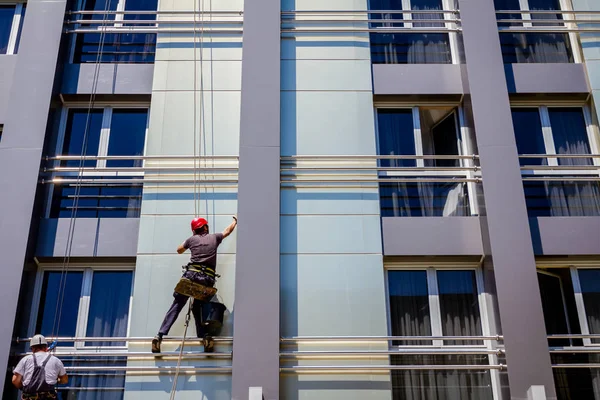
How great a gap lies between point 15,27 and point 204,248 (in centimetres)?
680

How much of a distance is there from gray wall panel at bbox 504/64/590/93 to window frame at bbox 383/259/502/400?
3.86 meters

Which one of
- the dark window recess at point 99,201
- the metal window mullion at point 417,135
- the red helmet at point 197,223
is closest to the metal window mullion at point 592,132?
the metal window mullion at point 417,135

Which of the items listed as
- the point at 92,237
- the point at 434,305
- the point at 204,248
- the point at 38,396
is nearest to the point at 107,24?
the point at 92,237

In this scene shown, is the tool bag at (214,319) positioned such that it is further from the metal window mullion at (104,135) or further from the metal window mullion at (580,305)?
the metal window mullion at (580,305)

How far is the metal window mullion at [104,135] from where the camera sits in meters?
12.8

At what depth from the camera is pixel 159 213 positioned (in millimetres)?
12102

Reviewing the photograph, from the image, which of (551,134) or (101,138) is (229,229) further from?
(551,134)

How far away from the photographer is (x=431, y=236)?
1202 cm

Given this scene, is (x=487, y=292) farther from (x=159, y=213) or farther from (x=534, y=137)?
(x=159, y=213)

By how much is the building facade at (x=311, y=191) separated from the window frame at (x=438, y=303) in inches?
1.4

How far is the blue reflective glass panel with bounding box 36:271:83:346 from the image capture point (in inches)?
453

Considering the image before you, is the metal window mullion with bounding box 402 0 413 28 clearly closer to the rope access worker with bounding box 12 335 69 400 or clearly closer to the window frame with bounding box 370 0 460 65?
the window frame with bounding box 370 0 460 65

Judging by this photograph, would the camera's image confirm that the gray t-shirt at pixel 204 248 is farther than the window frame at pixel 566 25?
No

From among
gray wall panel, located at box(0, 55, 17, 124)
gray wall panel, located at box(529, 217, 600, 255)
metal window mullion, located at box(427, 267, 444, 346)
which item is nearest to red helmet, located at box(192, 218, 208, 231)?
Result: metal window mullion, located at box(427, 267, 444, 346)
